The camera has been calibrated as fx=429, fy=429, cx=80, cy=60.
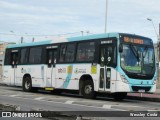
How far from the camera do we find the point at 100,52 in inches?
790

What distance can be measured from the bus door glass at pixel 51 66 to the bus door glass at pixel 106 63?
14.4ft

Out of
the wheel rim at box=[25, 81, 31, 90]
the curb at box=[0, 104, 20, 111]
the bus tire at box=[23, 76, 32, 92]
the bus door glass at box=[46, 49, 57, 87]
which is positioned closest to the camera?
the curb at box=[0, 104, 20, 111]

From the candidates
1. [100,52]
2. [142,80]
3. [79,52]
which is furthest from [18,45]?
[142,80]

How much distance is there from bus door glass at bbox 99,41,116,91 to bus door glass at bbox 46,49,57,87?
439 cm

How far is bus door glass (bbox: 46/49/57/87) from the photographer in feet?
77.7

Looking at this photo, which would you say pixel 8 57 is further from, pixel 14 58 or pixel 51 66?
pixel 51 66

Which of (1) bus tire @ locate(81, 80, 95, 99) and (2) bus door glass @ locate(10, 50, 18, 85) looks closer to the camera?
(1) bus tire @ locate(81, 80, 95, 99)

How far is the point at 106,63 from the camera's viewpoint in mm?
19688

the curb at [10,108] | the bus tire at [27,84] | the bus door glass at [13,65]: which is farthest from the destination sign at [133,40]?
the bus door glass at [13,65]

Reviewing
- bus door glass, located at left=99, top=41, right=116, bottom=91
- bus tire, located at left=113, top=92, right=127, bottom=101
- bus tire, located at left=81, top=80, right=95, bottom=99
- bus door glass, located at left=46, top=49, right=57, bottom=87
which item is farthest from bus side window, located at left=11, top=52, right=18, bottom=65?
bus door glass, located at left=99, top=41, right=116, bottom=91

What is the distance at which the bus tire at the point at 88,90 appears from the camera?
20.6 m

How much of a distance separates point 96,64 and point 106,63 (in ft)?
2.23

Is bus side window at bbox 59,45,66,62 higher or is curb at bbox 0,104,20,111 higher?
bus side window at bbox 59,45,66,62

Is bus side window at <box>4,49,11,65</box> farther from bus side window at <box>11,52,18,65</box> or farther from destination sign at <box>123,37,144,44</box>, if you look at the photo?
destination sign at <box>123,37,144,44</box>
